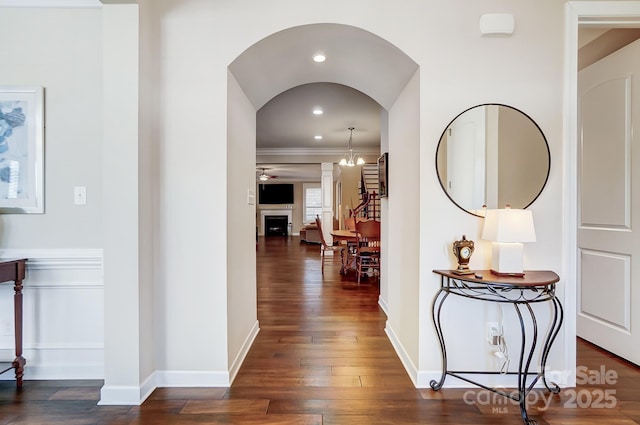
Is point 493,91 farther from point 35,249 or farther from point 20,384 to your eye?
point 20,384

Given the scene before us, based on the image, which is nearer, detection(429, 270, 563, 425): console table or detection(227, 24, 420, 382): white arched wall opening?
detection(429, 270, 563, 425): console table

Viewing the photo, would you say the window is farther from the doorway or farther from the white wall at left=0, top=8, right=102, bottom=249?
the white wall at left=0, top=8, right=102, bottom=249

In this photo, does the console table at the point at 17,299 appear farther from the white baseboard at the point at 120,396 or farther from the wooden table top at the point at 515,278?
the wooden table top at the point at 515,278

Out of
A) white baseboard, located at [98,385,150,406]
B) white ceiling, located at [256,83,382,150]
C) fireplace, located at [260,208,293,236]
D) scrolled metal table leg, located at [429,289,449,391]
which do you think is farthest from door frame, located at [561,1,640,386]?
fireplace, located at [260,208,293,236]

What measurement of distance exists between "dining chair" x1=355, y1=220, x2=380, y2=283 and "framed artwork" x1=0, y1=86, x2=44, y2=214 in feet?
11.8

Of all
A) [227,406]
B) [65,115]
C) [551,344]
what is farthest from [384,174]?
[65,115]

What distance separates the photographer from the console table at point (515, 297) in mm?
1614

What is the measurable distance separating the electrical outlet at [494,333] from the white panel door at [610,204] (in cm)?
120

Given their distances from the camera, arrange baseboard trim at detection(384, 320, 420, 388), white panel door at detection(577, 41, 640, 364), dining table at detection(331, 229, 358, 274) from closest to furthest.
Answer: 1. baseboard trim at detection(384, 320, 420, 388)
2. white panel door at detection(577, 41, 640, 364)
3. dining table at detection(331, 229, 358, 274)

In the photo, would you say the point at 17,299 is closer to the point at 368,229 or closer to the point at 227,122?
the point at 227,122

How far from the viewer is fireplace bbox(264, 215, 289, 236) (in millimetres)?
14242

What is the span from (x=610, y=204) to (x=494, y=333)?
59.0 inches

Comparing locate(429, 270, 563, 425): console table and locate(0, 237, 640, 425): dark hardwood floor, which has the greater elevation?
locate(429, 270, 563, 425): console table

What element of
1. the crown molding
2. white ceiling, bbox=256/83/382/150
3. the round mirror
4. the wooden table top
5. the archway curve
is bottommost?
the wooden table top
